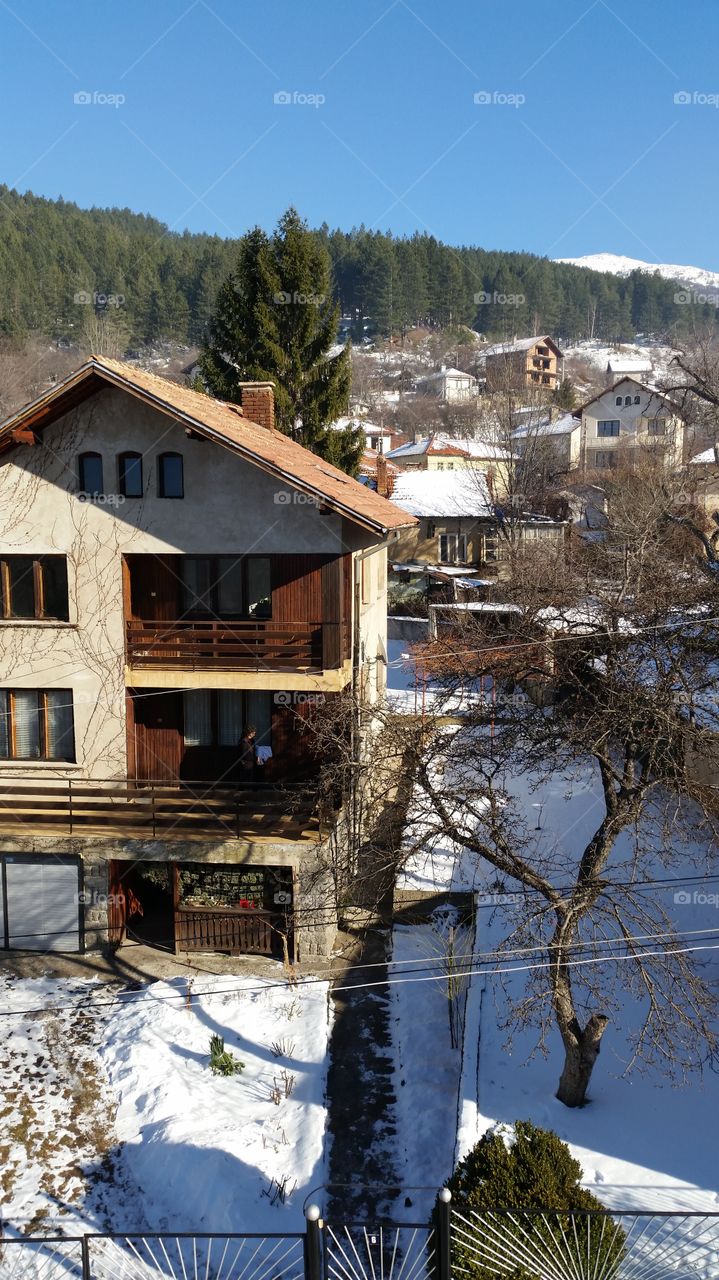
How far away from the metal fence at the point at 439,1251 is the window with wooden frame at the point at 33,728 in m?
9.10

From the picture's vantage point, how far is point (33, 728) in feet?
59.8

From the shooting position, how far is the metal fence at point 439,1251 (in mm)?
8445

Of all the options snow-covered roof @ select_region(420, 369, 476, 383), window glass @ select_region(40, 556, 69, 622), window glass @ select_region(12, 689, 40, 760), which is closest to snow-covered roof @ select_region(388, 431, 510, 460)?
window glass @ select_region(40, 556, 69, 622)

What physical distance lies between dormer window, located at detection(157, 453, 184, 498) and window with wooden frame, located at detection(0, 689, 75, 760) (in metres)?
4.92

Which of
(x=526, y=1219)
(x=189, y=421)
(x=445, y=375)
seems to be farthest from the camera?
(x=445, y=375)

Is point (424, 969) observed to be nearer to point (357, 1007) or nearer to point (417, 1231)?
point (357, 1007)

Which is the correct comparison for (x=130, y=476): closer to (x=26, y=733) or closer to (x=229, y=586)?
(x=229, y=586)

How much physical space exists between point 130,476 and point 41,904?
28.7 ft

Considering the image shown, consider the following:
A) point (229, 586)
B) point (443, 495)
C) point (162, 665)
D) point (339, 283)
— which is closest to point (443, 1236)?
point (162, 665)

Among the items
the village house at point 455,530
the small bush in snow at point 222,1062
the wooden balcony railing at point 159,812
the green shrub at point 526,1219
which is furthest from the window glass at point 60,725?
the village house at point 455,530

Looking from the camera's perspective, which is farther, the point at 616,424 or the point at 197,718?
the point at 616,424

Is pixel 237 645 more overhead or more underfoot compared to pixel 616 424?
more underfoot

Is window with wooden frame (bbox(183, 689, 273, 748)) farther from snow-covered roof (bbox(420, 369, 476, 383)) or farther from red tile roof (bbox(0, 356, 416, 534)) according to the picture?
snow-covered roof (bbox(420, 369, 476, 383))

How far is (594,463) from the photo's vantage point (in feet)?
221
